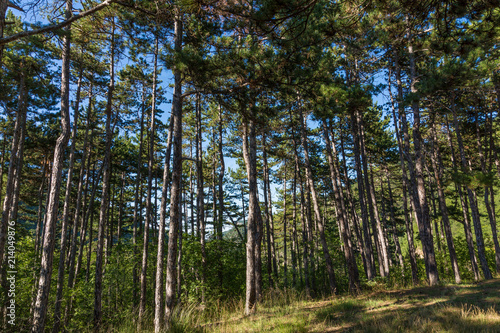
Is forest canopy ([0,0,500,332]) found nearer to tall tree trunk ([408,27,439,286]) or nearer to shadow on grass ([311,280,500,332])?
tall tree trunk ([408,27,439,286])

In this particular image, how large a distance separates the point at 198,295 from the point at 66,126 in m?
8.81

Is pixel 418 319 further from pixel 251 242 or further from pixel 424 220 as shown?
pixel 424 220

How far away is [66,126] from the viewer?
21.5ft

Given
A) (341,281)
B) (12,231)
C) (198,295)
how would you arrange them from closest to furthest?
(12,231), (198,295), (341,281)

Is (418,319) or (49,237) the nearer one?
(418,319)

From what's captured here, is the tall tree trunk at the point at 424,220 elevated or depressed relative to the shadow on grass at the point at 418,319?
elevated

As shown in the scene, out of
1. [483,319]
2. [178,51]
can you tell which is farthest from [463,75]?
[178,51]

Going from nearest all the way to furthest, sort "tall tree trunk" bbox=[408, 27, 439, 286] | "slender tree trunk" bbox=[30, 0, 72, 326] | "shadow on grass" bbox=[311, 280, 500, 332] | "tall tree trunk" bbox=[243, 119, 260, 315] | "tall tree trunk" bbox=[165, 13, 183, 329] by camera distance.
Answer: "shadow on grass" bbox=[311, 280, 500, 332] < "slender tree trunk" bbox=[30, 0, 72, 326] < "tall tree trunk" bbox=[165, 13, 183, 329] < "tall tree trunk" bbox=[243, 119, 260, 315] < "tall tree trunk" bbox=[408, 27, 439, 286]

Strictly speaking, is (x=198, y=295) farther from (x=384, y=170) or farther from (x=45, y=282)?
(x=384, y=170)

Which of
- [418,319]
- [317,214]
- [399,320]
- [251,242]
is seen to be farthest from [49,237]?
[317,214]

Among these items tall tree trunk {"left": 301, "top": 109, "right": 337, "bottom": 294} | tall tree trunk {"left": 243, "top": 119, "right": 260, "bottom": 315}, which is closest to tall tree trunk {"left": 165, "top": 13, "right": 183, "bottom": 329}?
tall tree trunk {"left": 243, "top": 119, "right": 260, "bottom": 315}

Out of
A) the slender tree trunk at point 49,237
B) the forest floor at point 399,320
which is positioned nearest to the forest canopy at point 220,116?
the slender tree trunk at point 49,237

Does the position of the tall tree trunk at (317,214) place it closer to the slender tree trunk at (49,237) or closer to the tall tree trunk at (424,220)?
the tall tree trunk at (424,220)

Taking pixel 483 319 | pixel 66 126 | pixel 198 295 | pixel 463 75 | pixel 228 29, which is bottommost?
pixel 198 295
